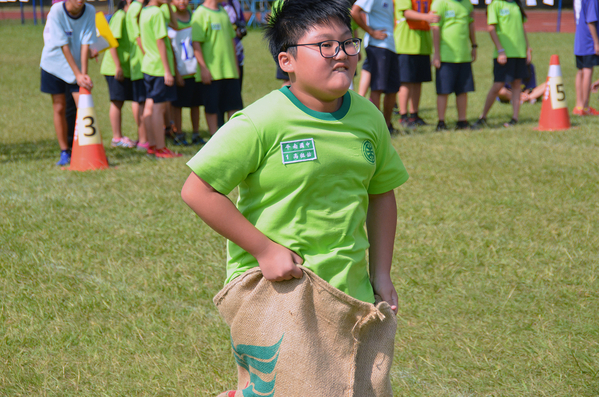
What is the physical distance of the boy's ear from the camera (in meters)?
1.84

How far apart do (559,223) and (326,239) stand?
3.24 meters

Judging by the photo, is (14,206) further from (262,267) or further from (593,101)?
(593,101)

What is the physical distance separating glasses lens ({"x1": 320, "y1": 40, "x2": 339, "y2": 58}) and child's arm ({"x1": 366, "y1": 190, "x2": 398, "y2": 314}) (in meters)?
0.52

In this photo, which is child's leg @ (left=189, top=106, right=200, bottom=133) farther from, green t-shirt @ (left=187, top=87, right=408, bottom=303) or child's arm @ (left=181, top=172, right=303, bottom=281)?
child's arm @ (left=181, top=172, right=303, bottom=281)

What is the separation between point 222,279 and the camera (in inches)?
147

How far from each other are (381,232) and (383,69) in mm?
6088

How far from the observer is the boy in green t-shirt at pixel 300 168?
1.73 metres

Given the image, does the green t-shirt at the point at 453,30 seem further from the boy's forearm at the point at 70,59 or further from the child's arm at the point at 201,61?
the boy's forearm at the point at 70,59

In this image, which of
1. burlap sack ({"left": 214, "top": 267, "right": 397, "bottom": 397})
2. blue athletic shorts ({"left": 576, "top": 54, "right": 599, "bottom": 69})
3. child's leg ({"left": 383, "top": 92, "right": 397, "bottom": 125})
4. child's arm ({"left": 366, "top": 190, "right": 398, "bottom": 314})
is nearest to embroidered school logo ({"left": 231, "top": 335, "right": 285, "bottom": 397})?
burlap sack ({"left": 214, "top": 267, "right": 397, "bottom": 397})

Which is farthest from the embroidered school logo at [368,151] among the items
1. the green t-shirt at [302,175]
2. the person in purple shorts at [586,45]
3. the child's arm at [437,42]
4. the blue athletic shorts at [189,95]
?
the person in purple shorts at [586,45]

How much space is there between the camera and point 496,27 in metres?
8.51

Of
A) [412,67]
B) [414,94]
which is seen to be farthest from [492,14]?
[414,94]

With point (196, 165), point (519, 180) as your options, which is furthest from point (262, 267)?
point (519, 180)

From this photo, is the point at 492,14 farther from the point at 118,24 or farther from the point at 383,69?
the point at 118,24
